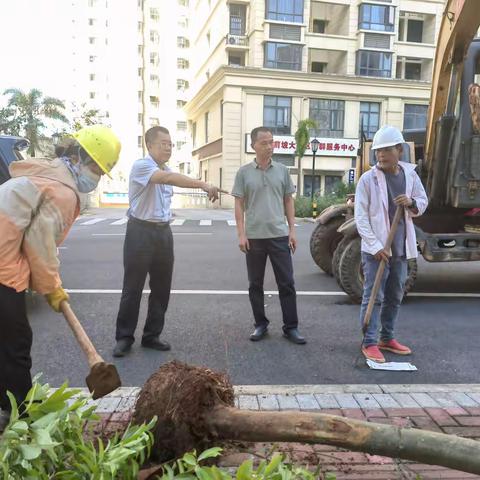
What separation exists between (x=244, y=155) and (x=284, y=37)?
810 centimetres

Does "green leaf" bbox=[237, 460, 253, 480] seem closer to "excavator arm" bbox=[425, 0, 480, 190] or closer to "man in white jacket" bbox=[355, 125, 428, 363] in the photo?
"man in white jacket" bbox=[355, 125, 428, 363]

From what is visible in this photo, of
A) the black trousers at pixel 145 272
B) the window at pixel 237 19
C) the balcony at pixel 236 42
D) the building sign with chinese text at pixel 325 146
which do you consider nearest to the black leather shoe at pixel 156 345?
the black trousers at pixel 145 272

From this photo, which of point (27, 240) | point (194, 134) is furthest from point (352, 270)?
point (194, 134)

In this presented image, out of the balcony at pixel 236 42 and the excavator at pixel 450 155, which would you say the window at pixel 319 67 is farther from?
the excavator at pixel 450 155

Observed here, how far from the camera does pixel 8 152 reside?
214 inches

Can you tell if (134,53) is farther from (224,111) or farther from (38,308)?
(38,308)

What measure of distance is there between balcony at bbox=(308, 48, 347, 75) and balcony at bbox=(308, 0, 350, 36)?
150cm

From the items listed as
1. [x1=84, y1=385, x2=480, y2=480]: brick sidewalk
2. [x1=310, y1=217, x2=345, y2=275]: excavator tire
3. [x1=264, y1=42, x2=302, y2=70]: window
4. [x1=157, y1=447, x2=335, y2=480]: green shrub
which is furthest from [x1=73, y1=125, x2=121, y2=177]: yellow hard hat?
[x1=264, y1=42, x2=302, y2=70]: window

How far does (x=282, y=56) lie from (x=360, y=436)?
33.8 metres

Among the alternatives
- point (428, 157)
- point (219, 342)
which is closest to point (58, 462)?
point (219, 342)

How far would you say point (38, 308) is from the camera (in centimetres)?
592

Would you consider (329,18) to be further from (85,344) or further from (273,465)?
(273,465)

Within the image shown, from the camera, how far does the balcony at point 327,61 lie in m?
A: 34.9

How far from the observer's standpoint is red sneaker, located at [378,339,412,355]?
14.5 feet
